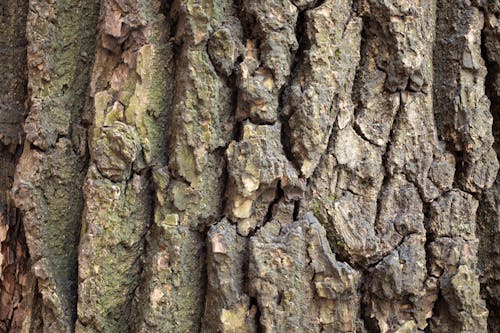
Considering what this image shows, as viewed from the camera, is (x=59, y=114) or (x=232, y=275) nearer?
(x=232, y=275)

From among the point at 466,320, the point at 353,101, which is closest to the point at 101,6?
the point at 353,101

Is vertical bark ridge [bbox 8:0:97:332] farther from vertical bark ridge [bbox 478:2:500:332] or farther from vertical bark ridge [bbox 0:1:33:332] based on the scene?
vertical bark ridge [bbox 478:2:500:332]

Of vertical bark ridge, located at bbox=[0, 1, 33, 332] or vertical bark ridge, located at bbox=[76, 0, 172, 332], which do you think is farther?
vertical bark ridge, located at bbox=[0, 1, 33, 332]

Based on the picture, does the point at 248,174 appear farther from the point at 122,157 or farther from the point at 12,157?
the point at 12,157

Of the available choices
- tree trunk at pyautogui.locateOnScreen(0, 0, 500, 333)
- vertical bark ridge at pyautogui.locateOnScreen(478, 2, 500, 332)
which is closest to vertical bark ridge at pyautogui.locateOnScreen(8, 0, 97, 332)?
tree trunk at pyautogui.locateOnScreen(0, 0, 500, 333)

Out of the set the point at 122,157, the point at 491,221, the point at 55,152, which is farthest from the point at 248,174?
Result: the point at 491,221

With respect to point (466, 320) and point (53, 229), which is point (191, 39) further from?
point (466, 320)

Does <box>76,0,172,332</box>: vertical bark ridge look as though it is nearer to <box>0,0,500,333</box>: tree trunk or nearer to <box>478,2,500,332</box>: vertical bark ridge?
<box>0,0,500,333</box>: tree trunk

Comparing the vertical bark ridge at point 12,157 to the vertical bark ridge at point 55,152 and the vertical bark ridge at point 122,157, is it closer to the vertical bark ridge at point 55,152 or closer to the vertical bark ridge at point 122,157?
the vertical bark ridge at point 55,152
